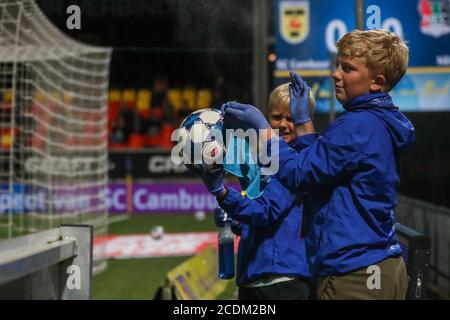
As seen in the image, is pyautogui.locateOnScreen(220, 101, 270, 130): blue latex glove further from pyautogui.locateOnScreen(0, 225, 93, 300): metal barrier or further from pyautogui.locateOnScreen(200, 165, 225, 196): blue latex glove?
Result: pyautogui.locateOnScreen(0, 225, 93, 300): metal barrier

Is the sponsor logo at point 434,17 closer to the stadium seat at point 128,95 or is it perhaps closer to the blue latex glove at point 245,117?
the blue latex glove at point 245,117

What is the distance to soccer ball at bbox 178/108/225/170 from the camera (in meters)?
1.82

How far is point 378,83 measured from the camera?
1752mm

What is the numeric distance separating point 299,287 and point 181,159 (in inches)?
29.7

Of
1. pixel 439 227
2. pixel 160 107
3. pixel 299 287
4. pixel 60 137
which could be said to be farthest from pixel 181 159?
pixel 160 107

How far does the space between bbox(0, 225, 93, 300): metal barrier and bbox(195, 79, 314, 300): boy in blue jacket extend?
2.37 feet

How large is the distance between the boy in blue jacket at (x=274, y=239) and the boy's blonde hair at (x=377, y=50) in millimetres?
468

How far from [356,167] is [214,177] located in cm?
41

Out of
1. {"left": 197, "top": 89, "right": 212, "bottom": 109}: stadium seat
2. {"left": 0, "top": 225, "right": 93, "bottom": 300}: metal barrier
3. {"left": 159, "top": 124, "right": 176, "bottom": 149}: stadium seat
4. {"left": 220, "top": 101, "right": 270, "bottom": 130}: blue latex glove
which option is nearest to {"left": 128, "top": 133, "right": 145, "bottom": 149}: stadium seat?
{"left": 159, "top": 124, "right": 176, "bottom": 149}: stadium seat

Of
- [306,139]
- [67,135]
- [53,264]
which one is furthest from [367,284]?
[67,135]

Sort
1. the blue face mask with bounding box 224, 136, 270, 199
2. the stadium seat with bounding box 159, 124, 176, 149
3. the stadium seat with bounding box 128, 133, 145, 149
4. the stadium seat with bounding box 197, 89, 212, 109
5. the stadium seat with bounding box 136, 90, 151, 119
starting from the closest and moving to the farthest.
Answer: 1. the blue face mask with bounding box 224, 136, 270, 199
2. the stadium seat with bounding box 159, 124, 176, 149
3. the stadium seat with bounding box 128, 133, 145, 149
4. the stadium seat with bounding box 197, 89, 212, 109
5. the stadium seat with bounding box 136, 90, 151, 119

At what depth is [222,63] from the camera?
7.54ft

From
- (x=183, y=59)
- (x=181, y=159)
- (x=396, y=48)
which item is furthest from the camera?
(x=183, y=59)
